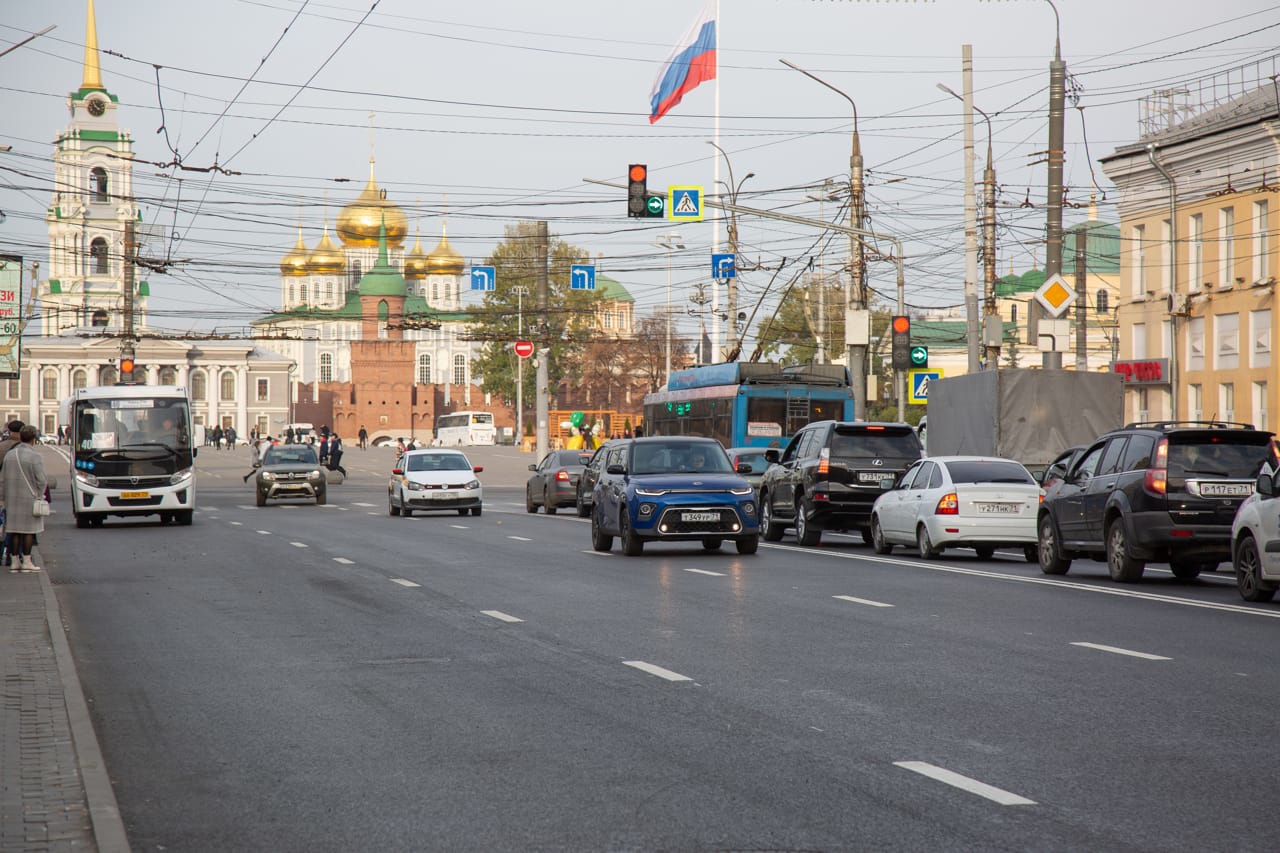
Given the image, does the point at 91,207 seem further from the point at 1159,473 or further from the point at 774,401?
the point at 1159,473

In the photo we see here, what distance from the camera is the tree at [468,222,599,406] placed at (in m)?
105

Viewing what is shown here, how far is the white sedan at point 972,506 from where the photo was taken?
74.4 ft

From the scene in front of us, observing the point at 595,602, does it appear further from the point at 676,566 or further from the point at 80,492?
the point at 80,492

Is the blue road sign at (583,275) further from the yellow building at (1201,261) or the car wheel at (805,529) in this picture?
the car wheel at (805,529)

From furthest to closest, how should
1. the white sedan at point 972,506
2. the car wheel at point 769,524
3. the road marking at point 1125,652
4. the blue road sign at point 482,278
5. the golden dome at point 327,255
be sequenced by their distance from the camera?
the golden dome at point 327,255 < the blue road sign at point 482,278 < the car wheel at point 769,524 < the white sedan at point 972,506 < the road marking at point 1125,652

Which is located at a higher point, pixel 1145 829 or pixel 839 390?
pixel 839 390

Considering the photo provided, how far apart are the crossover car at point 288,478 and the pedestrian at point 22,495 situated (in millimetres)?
24926

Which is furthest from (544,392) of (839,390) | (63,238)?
(63,238)

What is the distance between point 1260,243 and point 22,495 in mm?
36226

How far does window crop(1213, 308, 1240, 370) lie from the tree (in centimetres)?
5525

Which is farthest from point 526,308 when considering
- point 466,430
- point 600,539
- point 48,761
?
point 48,761

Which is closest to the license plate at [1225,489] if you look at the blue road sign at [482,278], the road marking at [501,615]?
the road marking at [501,615]

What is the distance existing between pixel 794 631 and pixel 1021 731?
16.3 ft

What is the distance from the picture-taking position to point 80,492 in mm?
33344
